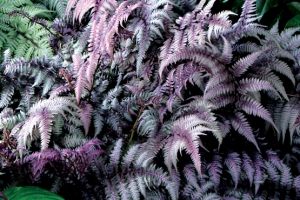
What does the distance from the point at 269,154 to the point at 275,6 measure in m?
1.11

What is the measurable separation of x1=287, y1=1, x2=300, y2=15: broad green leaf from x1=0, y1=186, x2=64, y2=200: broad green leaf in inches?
81.4

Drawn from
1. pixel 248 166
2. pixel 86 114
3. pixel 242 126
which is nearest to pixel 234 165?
pixel 248 166

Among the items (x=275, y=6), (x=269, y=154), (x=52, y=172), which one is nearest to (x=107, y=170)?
(x=52, y=172)

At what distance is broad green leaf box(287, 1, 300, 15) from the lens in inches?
105

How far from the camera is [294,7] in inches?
106

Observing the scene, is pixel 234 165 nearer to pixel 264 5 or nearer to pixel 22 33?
pixel 264 5

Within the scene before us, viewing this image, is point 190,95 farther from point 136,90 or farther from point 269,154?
point 269,154

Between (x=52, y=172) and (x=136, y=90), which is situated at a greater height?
(x=136, y=90)

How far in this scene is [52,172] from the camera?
2.19 metres

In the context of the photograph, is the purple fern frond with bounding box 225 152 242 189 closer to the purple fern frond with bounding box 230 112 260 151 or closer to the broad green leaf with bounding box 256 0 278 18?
the purple fern frond with bounding box 230 112 260 151

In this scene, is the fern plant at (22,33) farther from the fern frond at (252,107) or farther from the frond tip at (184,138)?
the fern frond at (252,107)

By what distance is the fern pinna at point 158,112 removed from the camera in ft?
6.92

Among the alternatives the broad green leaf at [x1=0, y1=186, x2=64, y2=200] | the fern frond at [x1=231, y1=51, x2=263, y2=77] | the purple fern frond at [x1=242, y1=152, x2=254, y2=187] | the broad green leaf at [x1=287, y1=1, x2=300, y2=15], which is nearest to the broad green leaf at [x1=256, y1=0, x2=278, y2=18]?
the broad green leaf at [x1=287, y1=1, x2=300, y2=15]

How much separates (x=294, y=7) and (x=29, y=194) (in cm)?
218
